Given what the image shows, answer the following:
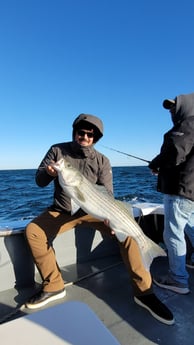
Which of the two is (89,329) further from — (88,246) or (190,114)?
(88,246)

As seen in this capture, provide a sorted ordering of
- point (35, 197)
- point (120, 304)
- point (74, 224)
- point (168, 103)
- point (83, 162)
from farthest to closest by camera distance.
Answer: point (35, 197), point (83, 162), point (74, 224), point (168, 103), point (120, 304)

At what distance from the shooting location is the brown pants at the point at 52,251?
310 cm

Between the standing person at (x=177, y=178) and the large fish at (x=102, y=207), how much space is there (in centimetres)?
40

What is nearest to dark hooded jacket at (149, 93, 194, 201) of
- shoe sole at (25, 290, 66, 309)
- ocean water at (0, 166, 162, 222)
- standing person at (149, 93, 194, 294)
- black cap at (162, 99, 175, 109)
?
standing person at (149, 93, 194, 294)

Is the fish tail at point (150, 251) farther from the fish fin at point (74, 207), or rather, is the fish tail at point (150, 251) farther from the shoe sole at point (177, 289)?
the fish fin at point (74, 207)

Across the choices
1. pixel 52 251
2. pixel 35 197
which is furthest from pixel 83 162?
pixel 35 197

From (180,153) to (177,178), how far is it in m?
0.31

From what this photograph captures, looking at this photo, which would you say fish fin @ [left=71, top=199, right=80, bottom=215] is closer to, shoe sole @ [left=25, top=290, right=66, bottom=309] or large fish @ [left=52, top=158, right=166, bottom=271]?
large fish @ [left=52, top=158, right=166, bottom=271]

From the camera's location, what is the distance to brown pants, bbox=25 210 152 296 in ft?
10.2

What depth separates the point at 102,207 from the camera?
3025 mm

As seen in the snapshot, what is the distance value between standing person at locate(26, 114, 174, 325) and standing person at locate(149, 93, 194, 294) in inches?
17.3

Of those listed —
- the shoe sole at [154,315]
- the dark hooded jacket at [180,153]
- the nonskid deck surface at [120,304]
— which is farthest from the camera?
the dark hooded jacket at [180,153]

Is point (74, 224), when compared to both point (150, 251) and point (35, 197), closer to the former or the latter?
point (150, 251)

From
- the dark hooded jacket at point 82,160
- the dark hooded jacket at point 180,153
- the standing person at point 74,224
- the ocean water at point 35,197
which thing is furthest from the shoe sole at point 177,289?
the ocean water at point 35,197
